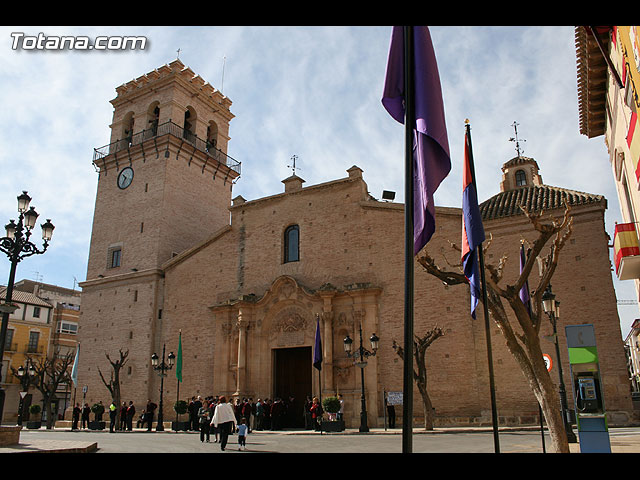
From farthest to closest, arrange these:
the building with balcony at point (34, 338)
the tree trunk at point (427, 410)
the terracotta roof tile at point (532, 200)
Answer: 1. the building with balcony at point (34, 338)
2. the terracotta roof tile at point (532, 200)
3. the tree trunk at point (427, 410)

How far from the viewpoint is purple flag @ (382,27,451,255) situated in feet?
17.5

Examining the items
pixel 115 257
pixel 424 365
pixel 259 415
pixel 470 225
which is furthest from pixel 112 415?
pixel 470 225

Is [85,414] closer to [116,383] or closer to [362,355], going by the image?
[116,383]

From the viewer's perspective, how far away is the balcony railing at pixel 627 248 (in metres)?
12.5

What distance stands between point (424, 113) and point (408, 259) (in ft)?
5.42

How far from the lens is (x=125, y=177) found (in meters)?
33.6

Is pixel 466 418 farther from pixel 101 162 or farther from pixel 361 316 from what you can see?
pixel 101 162

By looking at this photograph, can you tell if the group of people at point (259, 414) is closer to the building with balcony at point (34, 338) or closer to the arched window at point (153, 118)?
the arched window at point (153, 118)

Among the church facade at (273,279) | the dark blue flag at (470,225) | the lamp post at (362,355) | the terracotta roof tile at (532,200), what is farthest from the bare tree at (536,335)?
the terracotta roof tile at (532,200)

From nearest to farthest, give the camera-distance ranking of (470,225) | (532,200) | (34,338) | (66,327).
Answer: (470,225)
(532,200)
(34,338)
(66,327)

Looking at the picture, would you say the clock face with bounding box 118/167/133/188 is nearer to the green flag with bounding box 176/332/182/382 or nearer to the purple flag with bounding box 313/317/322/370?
the green flag with bounding box 176/332/182/382

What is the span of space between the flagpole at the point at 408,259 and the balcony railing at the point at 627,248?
9.51m
